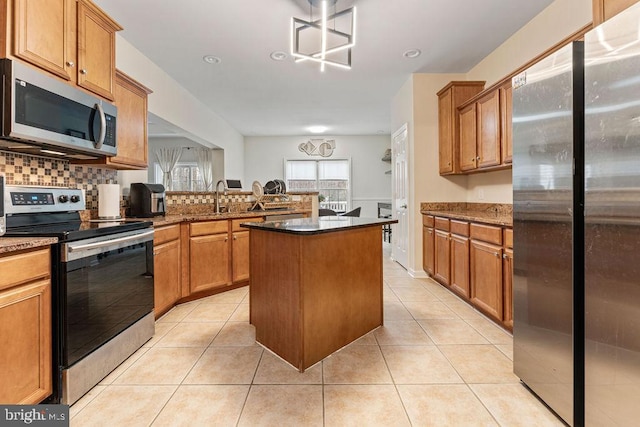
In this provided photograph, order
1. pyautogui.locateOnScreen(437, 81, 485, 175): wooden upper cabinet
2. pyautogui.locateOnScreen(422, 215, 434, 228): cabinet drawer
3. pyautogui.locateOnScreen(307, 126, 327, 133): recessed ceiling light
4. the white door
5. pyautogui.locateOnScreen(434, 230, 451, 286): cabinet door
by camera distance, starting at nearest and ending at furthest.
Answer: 1. pyautogui.locateOnScreen(434, 230, 451, 286): cabinet door
2. pyautogui.locateOnScreen(437, 81, 485, 175): wooden upper cabinet
3. pyautogui.locateOnScreen(422, 215, 434, 228): cabinet drawer
4. the white door
5. pyautogui.locateOnScreen(307, 126, 327, 133): recessed ceiling light

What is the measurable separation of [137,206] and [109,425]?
6.67 feet

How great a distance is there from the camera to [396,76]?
409cm

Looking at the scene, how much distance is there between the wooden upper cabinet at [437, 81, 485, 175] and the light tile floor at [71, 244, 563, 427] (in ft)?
6.49

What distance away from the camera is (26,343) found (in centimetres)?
136

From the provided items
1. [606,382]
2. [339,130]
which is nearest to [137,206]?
[606,382]

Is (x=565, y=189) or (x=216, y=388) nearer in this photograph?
(x=565, y=189)

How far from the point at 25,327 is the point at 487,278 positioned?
2990mm

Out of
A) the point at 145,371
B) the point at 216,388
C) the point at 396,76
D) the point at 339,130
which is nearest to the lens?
the point at 216,388

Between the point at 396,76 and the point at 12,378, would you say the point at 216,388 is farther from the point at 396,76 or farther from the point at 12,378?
the point at 396,76

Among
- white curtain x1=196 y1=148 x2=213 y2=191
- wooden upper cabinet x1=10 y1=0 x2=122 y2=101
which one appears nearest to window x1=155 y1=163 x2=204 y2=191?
white curtain x1=196 y1=148 x2=213 y2=191

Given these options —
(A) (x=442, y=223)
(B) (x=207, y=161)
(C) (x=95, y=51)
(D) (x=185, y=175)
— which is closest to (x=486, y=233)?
(A) (x=442, y=223)

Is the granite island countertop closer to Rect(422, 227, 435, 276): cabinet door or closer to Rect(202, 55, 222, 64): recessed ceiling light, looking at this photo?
Rect(422, 227, 435, 276): cabinet door

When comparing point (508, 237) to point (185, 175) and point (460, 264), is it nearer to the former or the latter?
point (460, 264)

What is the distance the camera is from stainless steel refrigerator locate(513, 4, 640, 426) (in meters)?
1.10
